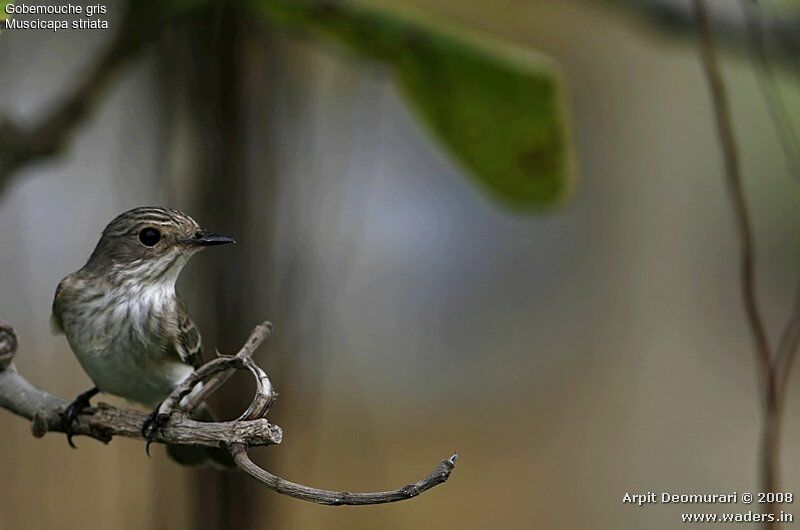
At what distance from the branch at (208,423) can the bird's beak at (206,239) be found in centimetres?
21

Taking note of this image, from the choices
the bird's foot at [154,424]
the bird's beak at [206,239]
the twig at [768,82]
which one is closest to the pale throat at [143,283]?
the bird's beak at [206,239]

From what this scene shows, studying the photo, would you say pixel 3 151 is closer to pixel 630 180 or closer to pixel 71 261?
pixel 71 261

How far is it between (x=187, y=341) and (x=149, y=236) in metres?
0.16

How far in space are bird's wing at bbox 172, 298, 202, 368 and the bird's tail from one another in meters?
0.11

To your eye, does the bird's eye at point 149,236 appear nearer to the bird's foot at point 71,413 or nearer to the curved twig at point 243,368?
the bird's foot at point 71,413

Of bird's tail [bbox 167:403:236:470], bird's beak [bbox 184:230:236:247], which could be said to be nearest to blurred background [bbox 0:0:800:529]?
bird's tail [bbox 167:403:236:470]

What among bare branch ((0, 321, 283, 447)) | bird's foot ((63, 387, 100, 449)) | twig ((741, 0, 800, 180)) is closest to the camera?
bare branch ((0, 321, 283, 447))

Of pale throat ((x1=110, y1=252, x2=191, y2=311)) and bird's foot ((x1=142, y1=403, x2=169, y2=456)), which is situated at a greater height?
pale throat ((x1=110, y1=252, x2=191, y2=311))

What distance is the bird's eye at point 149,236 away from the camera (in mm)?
1250

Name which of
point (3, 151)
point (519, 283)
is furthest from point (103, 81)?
point (519, 283)

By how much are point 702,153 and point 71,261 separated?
251 centimetres

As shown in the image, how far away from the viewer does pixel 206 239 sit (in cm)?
115

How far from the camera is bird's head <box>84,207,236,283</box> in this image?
3.97ft

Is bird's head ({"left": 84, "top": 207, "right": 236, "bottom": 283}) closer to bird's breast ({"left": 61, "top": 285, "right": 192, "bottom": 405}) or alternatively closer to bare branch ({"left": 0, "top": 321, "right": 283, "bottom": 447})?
bird's breast ({"left": 61, "top": 285, "right": 192, "bottom": 405})
